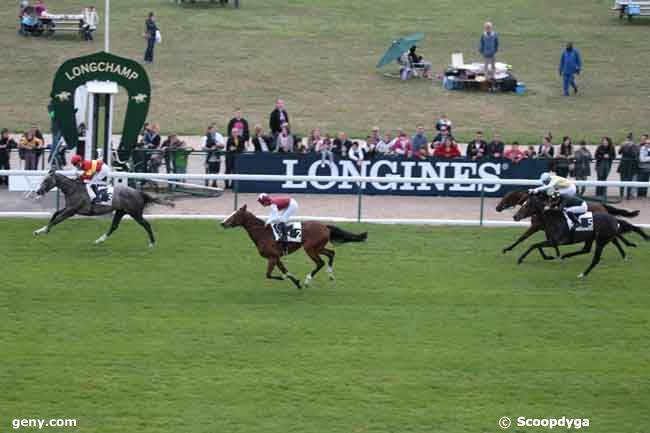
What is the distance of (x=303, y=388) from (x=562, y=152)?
38.3 ft

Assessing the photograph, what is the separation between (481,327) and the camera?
51.6 ft

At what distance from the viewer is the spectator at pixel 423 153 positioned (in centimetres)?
2288

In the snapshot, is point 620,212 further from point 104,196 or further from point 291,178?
point 104,196

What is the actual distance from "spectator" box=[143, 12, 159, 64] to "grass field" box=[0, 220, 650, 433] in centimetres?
1362

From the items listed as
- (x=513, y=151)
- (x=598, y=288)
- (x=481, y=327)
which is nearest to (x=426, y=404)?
(x=481, y=327)

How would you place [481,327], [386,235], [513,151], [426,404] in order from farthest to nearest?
[513,151]
[386,235]
[481,327]
[426,404]

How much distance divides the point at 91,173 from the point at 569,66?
16628mm

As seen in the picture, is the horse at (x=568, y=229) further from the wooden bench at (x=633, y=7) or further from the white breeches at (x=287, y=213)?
the wooden bench at (x=633, y=7)

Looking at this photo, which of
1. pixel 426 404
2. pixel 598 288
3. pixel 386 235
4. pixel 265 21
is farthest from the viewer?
pixel 265 21

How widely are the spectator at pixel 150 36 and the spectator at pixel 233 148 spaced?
9535 millimetres

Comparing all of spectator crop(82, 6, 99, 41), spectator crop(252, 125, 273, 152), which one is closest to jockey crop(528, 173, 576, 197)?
spectator crop(252, 125, 273, 152)

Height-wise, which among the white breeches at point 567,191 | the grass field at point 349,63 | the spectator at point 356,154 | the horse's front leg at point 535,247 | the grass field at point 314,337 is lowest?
the grass field at point 314,337

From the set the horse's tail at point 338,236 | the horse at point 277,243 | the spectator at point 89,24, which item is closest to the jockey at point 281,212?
the horse at point 277,243

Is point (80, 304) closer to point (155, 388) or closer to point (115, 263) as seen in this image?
point (115, 263)
